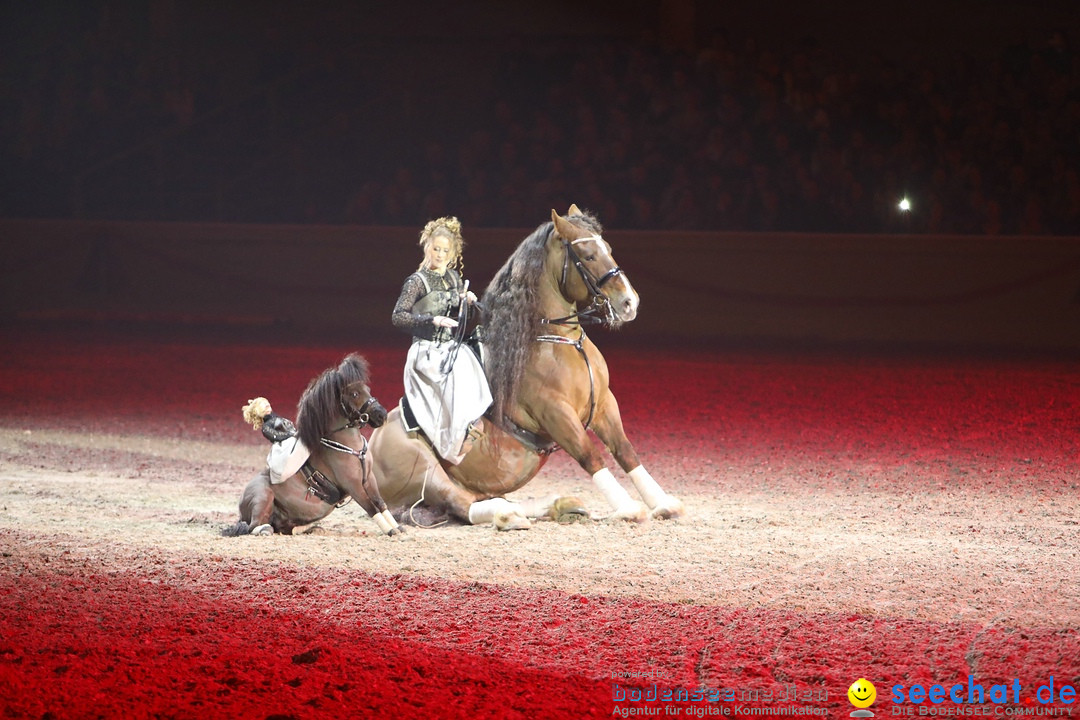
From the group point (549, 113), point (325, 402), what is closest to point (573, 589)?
point (325, 402)

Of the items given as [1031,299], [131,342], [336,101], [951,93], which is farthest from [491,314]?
[336,101]

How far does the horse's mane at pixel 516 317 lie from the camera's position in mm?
6449

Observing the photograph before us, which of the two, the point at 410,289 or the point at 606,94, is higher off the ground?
the point at 606,94

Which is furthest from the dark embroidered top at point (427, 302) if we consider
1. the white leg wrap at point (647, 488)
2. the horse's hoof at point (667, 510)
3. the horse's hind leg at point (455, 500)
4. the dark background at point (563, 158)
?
the dark background at point (563, 158)

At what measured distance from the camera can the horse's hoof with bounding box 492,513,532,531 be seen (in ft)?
20.5

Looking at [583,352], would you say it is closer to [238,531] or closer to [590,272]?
[590,272]

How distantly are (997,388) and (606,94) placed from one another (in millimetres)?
9200

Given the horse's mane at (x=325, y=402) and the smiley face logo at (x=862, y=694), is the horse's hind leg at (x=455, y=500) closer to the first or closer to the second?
the horse's mane at (x=325, y=402)

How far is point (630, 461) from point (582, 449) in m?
0.33

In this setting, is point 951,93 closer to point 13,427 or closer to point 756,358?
point 756,358

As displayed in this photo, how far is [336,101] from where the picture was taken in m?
21.1

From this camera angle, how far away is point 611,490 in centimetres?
643

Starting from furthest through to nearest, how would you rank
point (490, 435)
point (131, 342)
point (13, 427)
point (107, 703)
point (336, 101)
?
point (336, 101) < point (131, 342) < point (13, 427) < point (490, 435) < point (107, 703)

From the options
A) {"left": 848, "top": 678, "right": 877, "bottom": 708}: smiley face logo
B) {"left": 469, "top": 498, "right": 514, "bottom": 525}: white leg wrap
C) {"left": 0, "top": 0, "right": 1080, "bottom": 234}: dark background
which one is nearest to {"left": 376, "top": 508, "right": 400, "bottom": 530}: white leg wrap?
{"left": 469, "top": 498, "right": 514, "bottom": 525}: white leg wrap
